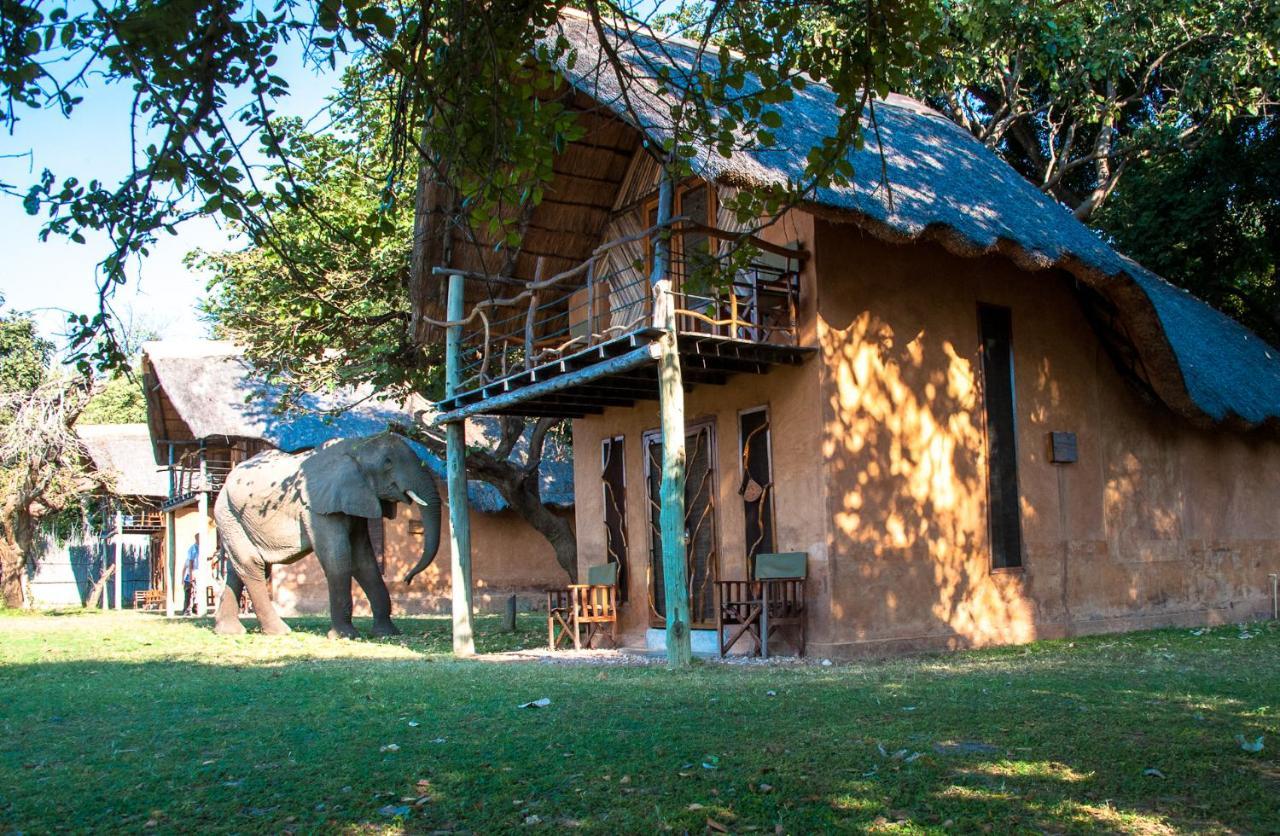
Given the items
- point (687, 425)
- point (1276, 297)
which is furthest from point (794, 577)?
point (1276, 297)

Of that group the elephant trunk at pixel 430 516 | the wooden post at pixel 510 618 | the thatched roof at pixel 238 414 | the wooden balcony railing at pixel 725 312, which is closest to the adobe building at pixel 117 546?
the thatched roof at pixel 238 414

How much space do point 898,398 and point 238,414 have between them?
16572 mm

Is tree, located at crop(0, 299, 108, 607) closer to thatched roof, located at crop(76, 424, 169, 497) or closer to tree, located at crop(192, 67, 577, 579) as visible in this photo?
thatched roof, located at crop(76, 424, 169, 497)

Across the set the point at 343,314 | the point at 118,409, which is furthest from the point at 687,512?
the point at 118,409

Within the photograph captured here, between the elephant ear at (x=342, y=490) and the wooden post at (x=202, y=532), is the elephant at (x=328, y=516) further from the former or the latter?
the wooden post at (x=202, y=532)

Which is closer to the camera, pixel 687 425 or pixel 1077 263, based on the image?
pixel 1077 263

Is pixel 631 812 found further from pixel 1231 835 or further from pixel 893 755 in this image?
pixel 1231 835

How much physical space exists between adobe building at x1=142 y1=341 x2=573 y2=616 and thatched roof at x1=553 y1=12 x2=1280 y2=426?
1205 cm

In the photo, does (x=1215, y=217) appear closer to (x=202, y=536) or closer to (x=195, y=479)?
(x=202, y=536)

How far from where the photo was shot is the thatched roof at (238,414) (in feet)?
77.8

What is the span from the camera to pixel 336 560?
15.2 m

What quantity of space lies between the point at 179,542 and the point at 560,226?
17.3 meters

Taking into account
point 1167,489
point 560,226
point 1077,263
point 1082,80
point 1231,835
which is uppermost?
point 1082,80

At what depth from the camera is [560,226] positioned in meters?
14.5
